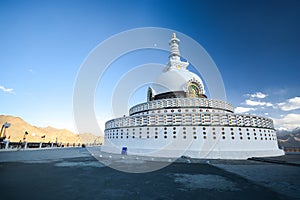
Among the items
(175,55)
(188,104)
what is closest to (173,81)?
(188,104)

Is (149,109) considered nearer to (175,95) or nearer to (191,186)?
(175,95)

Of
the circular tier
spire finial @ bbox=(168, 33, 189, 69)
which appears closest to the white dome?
spire finial @ bbox=(168, 33, 189, 69)

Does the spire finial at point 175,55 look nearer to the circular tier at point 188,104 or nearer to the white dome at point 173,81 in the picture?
the white dome at point 173,81

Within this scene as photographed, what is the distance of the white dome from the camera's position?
2661cm

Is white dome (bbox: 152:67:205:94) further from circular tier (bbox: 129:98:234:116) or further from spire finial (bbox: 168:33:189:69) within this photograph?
circular tier (bbox: 129:98:234:116)

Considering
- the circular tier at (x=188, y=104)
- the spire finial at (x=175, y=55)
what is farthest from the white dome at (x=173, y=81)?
the circular tier at (x=188, y=104)

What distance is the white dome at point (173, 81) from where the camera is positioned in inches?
1048

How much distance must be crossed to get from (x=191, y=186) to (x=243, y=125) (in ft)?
53.0

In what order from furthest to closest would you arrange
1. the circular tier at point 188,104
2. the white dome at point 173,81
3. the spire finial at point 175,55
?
1. the spire finial at point 175,55
2. the white dome at point 173,81
3. the circular tier at point 188,104

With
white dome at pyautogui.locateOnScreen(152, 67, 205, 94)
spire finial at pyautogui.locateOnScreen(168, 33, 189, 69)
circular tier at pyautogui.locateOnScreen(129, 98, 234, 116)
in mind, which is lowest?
circular tier at pyautogui.locateOnScreen(129, 98, 234, 116)

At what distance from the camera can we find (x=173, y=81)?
27.3m

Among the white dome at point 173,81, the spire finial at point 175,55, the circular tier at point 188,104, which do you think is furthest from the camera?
the spire finial at point 175,55

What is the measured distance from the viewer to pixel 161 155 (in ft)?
61.5

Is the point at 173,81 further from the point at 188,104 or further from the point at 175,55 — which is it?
the point at 175,55
